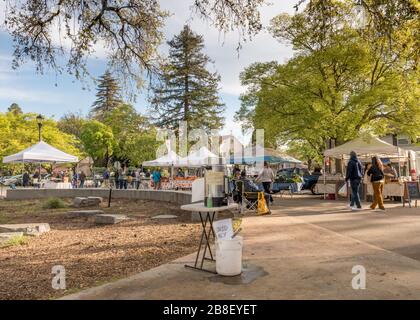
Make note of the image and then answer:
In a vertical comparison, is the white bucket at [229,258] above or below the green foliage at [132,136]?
below

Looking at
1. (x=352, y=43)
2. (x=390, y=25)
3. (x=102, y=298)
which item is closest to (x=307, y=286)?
(x=102, y=298)

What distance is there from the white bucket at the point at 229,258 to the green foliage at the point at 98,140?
55413 mm

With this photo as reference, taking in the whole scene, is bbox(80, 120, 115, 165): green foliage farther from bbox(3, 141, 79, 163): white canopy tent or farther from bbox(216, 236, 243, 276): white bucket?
bbox(216, 236, 243, 276): white bucket

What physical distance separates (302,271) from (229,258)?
984mm

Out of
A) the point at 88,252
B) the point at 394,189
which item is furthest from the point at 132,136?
the point at 88,252

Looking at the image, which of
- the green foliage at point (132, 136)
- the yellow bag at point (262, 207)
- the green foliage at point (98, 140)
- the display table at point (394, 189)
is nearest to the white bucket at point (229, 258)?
the yellow bag at point (262, 207)

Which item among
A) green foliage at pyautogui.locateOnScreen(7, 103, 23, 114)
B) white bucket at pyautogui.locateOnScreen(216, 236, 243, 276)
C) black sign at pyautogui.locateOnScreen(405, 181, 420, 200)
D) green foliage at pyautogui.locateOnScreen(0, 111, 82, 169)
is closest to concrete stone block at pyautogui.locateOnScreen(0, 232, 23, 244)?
white bucket at pyautogui.locateOnScreen(216, 236, 243, 276)

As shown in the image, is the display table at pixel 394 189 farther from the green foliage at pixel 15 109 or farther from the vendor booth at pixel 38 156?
the green foliage at pixel 15 109

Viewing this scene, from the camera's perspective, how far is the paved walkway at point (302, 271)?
4.05m

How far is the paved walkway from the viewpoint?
13.3ft

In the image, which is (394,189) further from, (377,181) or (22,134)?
(22,134)

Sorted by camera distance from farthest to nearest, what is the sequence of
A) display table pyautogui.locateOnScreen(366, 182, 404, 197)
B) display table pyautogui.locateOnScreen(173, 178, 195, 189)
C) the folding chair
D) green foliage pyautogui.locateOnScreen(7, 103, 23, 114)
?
green foliage pyautogui.locateOnScreen(7, 103, 23, 114)
display table pyautogui.locateOnScreen(173, 178, 195, 189)
display table pyautogui.locateOnScreen(366, 182, 404, 197)
the folding chair

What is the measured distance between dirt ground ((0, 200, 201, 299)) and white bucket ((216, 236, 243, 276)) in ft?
4.29
